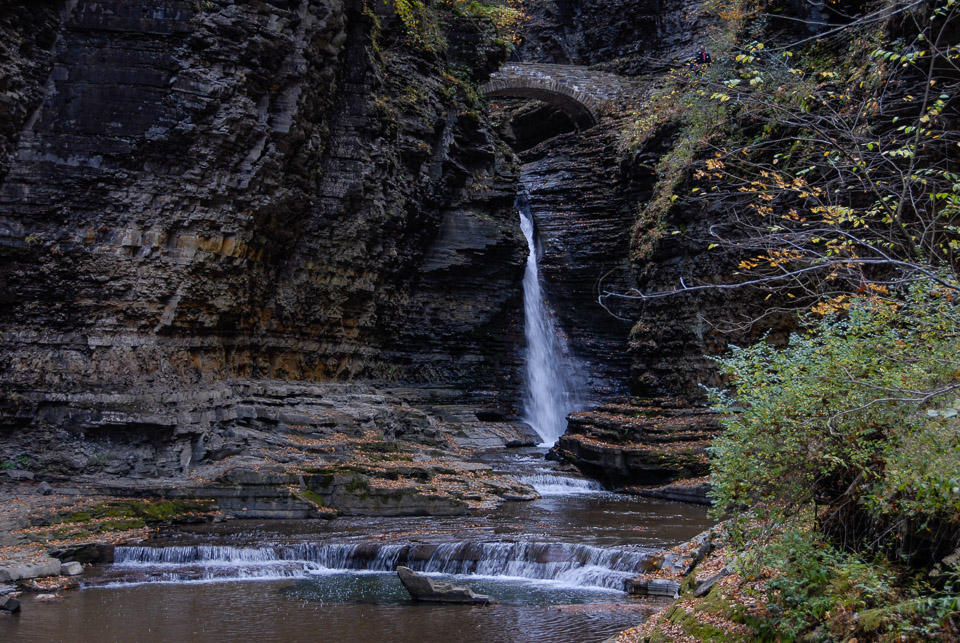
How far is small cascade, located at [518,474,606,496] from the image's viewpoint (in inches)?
784

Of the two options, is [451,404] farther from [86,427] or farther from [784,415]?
[784,415]

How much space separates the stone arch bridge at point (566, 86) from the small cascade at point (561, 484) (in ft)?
64.2

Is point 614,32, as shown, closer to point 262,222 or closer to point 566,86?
point 566,86

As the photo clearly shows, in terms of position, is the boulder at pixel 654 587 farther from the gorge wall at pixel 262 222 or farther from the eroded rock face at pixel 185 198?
the eroded rock face at pixel 185 198

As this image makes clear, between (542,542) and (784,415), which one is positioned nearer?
(784,415)

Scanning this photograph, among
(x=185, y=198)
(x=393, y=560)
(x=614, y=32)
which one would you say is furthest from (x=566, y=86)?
(x=393, y=560)

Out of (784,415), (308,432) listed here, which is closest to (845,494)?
(784,415)

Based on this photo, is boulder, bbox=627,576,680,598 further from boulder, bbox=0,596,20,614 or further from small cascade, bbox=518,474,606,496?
small cascade, bbox=518,474,606,496

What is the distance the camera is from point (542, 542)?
40.1 ft

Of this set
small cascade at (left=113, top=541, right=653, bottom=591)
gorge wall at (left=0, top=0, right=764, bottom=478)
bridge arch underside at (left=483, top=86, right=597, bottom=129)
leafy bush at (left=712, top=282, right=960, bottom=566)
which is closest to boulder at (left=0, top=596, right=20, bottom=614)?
small cascade at (left=113, top=541, right=653, bottom=591)

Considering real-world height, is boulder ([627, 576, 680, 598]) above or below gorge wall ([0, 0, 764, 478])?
below

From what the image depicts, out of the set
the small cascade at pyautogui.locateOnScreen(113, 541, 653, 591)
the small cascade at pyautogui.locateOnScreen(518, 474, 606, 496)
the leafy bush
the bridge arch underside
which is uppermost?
the bridge arch underside

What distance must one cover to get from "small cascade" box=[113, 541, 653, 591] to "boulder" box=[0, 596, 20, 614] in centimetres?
227

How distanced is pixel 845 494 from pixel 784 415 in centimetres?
79
